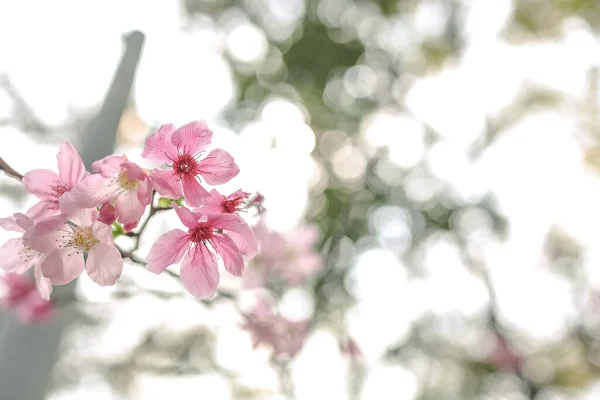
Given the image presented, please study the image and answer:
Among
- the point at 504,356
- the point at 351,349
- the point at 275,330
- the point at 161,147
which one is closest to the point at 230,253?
the point at 161,147

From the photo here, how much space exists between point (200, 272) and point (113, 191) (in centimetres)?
13

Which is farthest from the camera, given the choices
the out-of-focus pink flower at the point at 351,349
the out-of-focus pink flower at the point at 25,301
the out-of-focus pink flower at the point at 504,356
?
the out-of-focus pink flower at the point at 504,356

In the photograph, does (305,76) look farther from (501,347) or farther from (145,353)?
(501,347)

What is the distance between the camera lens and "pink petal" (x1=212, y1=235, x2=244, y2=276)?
0.52 metres

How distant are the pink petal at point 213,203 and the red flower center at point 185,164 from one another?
3 centimetres

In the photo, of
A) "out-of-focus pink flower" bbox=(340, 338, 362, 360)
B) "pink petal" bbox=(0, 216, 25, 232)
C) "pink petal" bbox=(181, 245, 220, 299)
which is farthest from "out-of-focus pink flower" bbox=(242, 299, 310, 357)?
"pink petal" bbox=(0, 216, 25, 232)

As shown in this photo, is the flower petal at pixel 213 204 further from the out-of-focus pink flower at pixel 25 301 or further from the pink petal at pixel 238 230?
the out-of-focus pink flower at pixel 25 301

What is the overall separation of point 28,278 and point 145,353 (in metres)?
1.32

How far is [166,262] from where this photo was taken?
500mm

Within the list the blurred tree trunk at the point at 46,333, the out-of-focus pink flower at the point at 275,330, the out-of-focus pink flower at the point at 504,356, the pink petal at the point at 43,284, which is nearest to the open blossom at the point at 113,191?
the pink petal at the point at 43,284

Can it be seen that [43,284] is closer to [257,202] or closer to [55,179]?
[55,179]

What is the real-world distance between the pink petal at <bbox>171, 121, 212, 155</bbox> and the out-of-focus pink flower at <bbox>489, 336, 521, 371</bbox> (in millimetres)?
2172

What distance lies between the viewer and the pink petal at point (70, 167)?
0.47m

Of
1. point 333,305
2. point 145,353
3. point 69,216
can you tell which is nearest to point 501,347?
point 333,305
